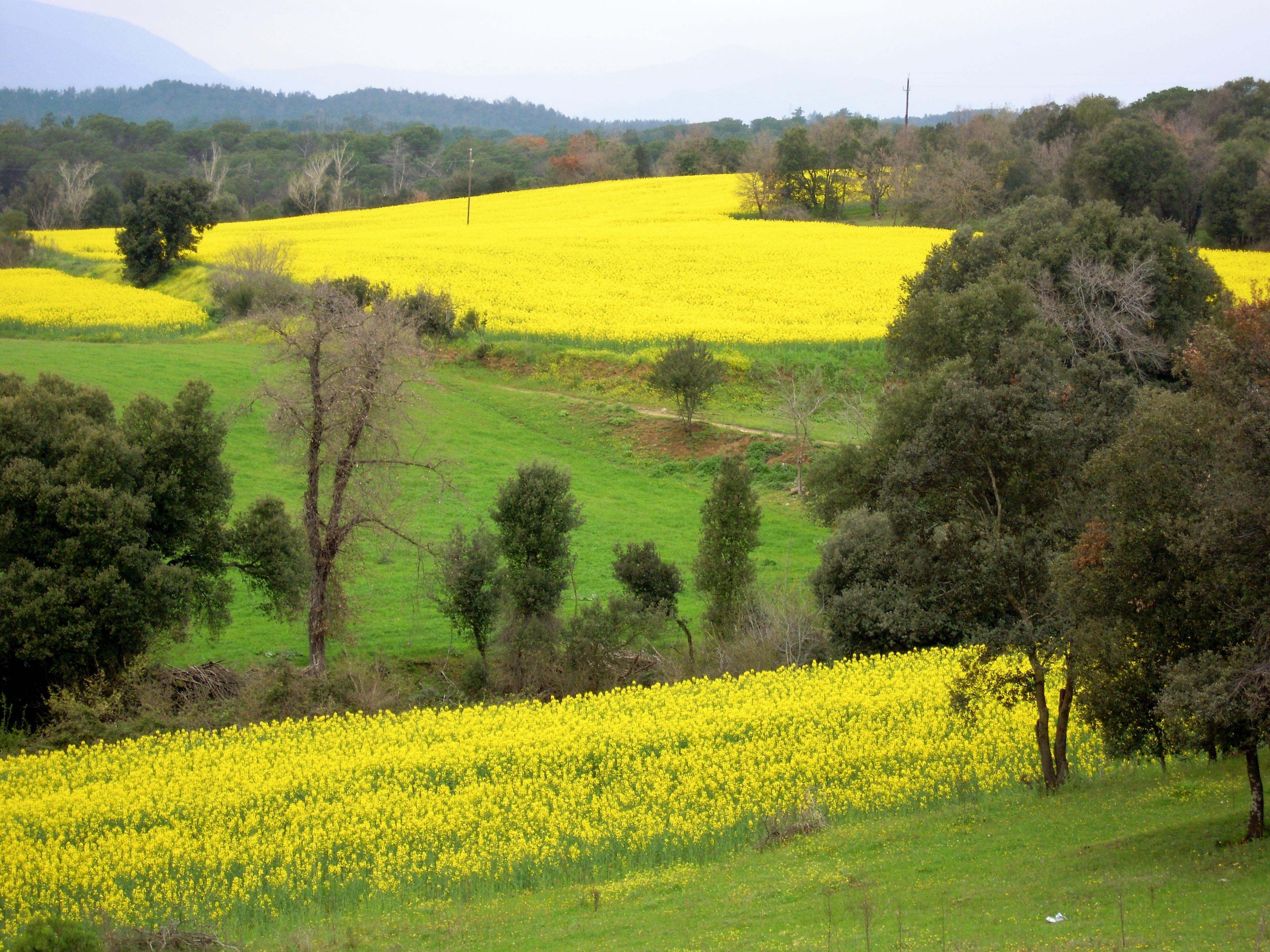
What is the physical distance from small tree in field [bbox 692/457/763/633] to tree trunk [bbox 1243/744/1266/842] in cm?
1510

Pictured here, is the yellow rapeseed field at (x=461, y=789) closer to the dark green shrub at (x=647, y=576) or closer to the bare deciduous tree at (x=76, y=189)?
the dark green shrub at (x=647, y=576)

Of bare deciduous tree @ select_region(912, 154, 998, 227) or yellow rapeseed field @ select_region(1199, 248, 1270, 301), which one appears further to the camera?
bare deciduous tree @ select_region(912, 154, 998, 227)

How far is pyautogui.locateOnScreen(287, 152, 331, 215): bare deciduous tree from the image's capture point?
320 feet

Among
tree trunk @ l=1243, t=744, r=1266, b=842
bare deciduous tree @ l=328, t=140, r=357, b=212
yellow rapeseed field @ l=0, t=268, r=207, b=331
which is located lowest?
tree trunk @ l=1243, t=744, r=1266, b=842

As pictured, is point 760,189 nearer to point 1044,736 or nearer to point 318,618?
point 318,618

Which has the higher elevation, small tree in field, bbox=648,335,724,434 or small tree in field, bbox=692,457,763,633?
small tree in field, bbox=648,335,724,434

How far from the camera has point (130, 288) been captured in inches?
2242

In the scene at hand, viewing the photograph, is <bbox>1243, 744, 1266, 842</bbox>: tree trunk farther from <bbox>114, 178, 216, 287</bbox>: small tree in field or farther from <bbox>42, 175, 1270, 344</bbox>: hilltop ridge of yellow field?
<bbox>114, 178, 216, 287</bbox>: small tree in field

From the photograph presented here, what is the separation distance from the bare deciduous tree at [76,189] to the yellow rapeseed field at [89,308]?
39290mm

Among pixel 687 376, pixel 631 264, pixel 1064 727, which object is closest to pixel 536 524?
pixel 1064 727

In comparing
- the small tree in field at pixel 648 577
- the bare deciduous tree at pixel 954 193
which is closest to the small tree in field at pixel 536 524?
the small tree in field at pixel 648 577

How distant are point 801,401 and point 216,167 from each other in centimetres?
10350

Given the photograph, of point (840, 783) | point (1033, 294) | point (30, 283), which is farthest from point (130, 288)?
point (840, 783)

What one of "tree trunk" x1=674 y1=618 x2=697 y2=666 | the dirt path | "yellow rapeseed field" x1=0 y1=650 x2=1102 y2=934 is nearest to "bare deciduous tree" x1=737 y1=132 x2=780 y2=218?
the dirt path
